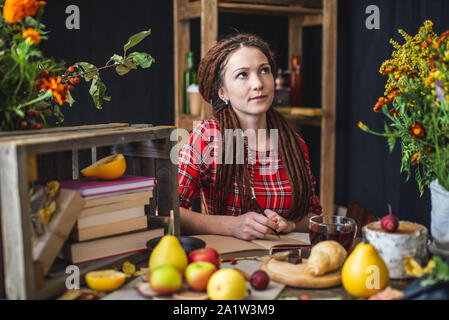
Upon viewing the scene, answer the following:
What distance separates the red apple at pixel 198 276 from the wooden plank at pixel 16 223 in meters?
0.30

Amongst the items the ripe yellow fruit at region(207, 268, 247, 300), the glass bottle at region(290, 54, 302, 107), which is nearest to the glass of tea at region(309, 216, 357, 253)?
the ripe yellow fruit at region(207, 268, 247, 300)

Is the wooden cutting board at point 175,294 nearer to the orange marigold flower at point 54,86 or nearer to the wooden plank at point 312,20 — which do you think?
the orange marigold flower at point 54,86

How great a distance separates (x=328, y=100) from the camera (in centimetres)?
311

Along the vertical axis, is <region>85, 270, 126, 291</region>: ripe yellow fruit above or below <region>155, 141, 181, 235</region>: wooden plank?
below

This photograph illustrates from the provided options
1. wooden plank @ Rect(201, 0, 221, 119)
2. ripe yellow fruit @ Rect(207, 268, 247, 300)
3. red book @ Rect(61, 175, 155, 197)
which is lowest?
ripe yellow fruit @ Rect(207, 268, 247, 300)

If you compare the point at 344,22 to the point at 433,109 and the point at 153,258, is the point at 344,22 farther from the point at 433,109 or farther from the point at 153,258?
the point at 153,258

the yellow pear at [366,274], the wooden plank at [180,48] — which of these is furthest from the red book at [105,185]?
the wooden plank at [180,48]

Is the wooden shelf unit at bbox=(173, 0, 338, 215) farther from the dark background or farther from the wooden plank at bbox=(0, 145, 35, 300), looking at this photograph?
the wooden plank at bbox=(0, 145, 35, 300)

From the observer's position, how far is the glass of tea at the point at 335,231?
117 cm

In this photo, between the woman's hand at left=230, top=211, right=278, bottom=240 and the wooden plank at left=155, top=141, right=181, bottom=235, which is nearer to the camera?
the wooden plank at left=155, top=141, right=181, bottom=235

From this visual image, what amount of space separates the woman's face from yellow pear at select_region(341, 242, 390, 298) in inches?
36.4

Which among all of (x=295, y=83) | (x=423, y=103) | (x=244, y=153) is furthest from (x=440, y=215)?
(x=295, y=83)

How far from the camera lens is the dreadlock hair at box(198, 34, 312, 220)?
178 centimetres
